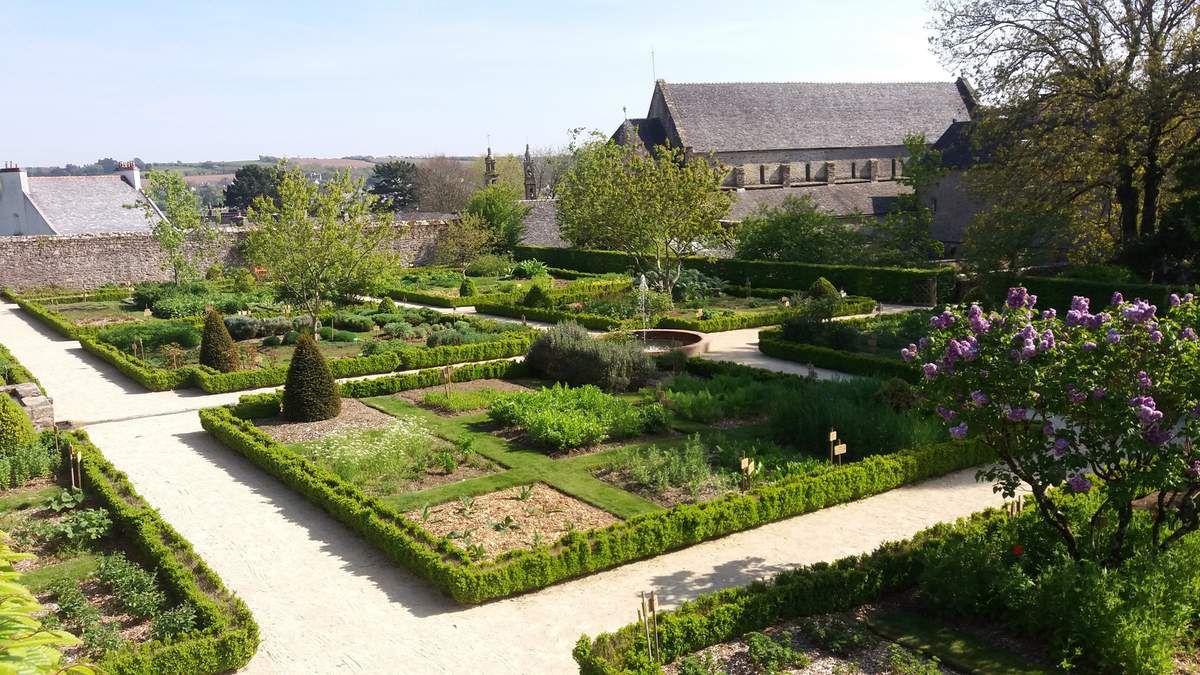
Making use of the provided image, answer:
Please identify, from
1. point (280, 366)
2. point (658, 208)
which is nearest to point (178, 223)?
point (280, 366)

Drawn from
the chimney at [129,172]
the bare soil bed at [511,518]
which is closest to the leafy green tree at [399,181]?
the chimney at [129,172]

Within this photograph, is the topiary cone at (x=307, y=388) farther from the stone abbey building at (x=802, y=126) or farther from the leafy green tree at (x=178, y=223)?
the stone abbey building at (x=802, y=126)

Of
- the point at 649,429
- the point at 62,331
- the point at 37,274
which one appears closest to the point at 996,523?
the point at 649,429

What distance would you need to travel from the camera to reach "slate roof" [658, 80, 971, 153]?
54375 millimetres

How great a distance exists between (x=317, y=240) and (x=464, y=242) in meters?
16.0

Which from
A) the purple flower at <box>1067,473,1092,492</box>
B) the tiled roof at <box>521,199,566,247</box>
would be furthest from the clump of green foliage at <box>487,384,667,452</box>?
the tiled roof at <box>521,199,566,247</box>

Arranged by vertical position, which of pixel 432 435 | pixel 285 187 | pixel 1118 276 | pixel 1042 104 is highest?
pixel 1042 104

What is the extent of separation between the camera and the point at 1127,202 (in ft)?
89.1

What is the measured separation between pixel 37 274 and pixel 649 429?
107 feet

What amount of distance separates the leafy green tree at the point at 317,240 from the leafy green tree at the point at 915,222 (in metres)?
16.8

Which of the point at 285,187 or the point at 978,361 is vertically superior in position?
the point at 285,187

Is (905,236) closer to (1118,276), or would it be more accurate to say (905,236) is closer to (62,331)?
(1118,276)

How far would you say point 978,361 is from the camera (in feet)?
24.9

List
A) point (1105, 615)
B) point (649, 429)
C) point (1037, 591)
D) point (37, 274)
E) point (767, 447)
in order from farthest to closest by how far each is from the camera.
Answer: point (37, 274) < point (649, 429) < point (767, 447) < point (1037, 591) < point (1105, 615)
